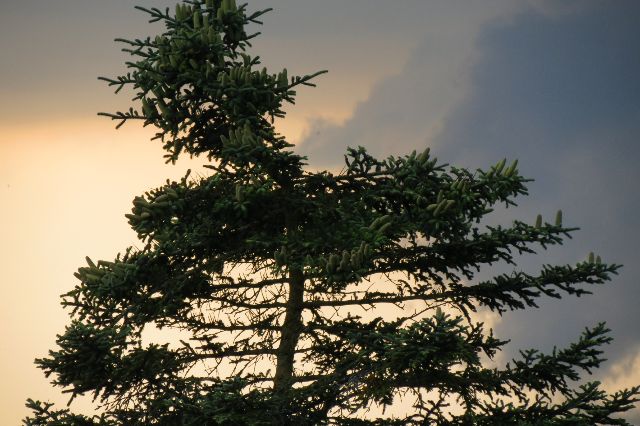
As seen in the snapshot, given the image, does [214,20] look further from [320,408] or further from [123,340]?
[320,408]

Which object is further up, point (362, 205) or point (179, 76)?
point (179, 76)

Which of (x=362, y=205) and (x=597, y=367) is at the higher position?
(x=362, y=205)

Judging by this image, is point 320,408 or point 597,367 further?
point 597,367

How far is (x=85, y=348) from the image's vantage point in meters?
16.8

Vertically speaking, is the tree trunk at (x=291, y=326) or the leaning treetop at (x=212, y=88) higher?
the leaning treetop at (x=212, y=88)

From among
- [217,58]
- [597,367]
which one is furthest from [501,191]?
[217,58]

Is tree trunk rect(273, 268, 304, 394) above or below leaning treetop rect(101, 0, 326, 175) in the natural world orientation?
below

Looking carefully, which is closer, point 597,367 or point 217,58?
point 217,58

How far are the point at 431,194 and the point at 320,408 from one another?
13.6ft

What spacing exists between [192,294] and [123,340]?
6.59 ft

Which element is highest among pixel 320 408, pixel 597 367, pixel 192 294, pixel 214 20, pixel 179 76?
pixel 214 20

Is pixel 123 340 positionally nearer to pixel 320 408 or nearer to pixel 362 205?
pixel 320 408

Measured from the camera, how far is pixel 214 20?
17703mm

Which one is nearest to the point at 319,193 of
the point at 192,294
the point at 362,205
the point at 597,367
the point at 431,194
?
the point at 362,205
